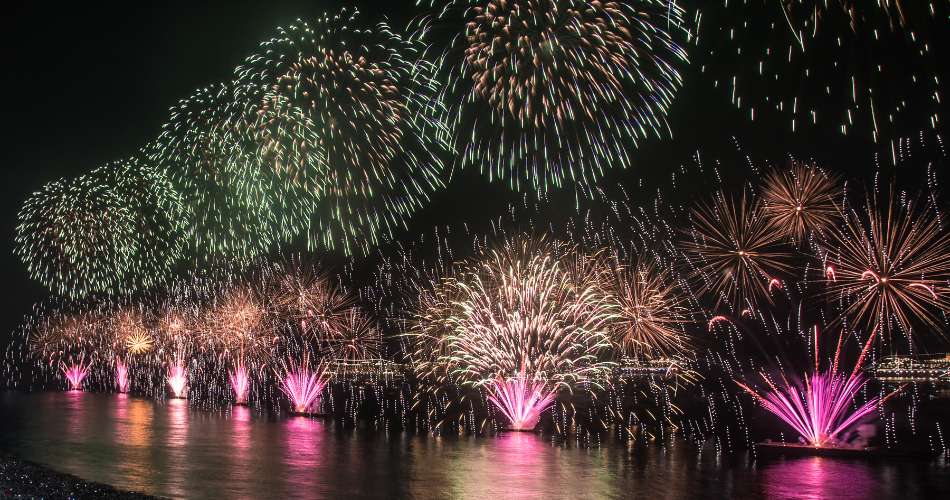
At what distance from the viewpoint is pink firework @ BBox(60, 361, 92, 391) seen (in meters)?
51.8

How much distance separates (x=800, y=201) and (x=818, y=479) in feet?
27.9

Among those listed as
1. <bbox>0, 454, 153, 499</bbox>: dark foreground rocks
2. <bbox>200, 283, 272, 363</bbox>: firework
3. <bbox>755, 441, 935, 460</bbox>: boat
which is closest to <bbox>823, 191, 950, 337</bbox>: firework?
<bbox>755, 441, 935, 460</bbox>: boat

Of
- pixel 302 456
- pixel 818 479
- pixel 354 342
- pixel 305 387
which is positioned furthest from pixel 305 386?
pixel 818 479

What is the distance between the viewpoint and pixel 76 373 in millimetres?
52344

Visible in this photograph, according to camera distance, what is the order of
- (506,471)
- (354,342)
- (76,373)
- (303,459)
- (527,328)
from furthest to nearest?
(76,373) → (354,342) → (527,328) → (303,459) → (506,471)

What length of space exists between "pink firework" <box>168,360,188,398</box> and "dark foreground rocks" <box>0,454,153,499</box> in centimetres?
3072

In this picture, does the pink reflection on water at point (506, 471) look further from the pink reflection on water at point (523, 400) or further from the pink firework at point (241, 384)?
the pink firework at point (241, 384)

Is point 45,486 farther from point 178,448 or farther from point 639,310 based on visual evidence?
point 639,310

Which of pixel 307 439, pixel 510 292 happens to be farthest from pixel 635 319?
pixel 307 439

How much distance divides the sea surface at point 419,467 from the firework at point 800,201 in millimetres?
6337

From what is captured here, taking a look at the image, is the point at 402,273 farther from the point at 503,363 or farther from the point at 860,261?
the point at 860,261

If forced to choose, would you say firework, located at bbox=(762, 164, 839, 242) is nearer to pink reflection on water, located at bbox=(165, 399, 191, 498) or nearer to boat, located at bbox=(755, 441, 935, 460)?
boat, located at bbox=(755, 441, 935, 460)

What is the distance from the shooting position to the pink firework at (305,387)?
31.3m

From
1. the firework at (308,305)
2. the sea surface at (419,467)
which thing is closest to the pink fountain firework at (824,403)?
the sea surface at (419,467)
